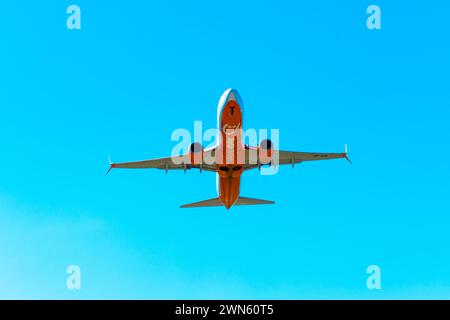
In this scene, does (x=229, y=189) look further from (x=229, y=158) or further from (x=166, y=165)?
(x=166, y=165)

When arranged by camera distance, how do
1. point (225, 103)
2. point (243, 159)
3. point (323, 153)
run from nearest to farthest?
point (225, 103)
point (243, 159)
point (323, 153)

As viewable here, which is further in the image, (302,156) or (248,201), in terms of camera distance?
(248,201)

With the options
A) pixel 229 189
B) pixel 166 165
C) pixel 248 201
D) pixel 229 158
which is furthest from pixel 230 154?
pixel 248 201

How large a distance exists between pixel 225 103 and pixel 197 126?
4.39m

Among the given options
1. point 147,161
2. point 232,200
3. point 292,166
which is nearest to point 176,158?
point 147,161

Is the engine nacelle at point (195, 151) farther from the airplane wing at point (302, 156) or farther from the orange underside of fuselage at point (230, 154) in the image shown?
the airplane wing at point (302, 156)

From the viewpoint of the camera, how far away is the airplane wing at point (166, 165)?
206 feet

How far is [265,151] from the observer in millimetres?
60688

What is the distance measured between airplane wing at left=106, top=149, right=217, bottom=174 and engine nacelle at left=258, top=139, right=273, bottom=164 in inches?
177

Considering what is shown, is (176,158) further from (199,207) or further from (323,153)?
(323,153)

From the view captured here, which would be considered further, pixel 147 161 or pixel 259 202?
pixel 259 202

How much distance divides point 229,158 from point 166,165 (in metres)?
7.67

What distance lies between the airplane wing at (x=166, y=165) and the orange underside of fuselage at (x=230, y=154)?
1.78m

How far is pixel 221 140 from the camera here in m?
58.3
